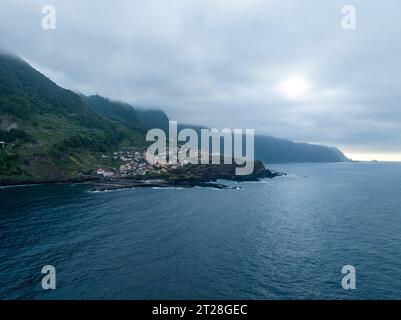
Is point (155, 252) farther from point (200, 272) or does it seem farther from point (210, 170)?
point (210, 170)

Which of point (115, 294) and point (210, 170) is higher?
point (210, 170)

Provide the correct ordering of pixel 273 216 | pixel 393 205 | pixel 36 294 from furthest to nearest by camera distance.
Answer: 1. pixel 393 205
2. pixel 273 216
3. pixel 36 294

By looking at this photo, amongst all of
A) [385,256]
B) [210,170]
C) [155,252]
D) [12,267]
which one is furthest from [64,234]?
[210,170]

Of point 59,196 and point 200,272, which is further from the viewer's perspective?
point 59,196

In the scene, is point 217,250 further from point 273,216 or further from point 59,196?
point 59,196

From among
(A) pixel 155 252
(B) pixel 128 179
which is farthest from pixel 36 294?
(B) pixel 128 179

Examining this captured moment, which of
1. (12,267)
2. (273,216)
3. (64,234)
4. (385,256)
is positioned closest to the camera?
(12,267)
